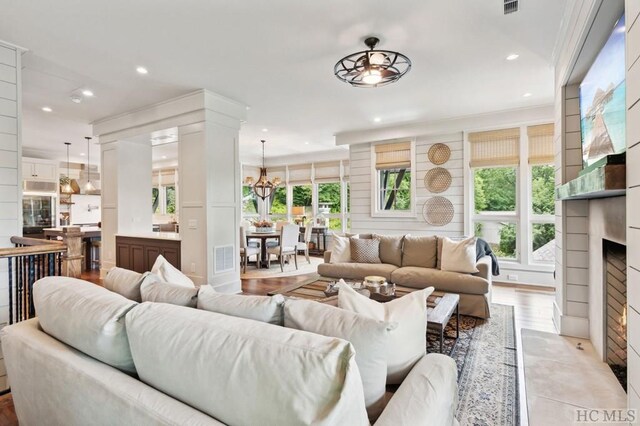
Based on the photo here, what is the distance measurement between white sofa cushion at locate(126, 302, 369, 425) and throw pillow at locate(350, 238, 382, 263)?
3639 mm

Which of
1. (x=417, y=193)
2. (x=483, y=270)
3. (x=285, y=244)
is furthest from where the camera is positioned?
(x=285, y=244)

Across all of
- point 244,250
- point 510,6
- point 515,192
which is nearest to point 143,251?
point 244,250

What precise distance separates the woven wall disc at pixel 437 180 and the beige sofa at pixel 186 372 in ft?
16.5

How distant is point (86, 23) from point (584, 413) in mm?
4658

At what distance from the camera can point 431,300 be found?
121 inches

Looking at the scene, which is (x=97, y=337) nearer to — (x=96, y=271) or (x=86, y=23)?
(x=86, y=23)

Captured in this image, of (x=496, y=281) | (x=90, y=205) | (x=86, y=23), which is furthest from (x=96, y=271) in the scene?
(x=496, y=281)

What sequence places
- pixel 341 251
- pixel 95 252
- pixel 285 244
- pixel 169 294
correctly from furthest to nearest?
pixel 95 252
pixel 285 244
pixel 341 251
pixel 169 294

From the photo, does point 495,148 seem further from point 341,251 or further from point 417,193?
point 341,251

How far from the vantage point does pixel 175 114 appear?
15.6ft

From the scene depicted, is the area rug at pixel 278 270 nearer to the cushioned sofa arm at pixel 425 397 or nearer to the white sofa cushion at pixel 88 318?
the white sofa cushion at pixel 88 318

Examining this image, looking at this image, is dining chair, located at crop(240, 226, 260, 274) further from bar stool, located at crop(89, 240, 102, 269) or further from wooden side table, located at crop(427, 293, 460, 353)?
wooden side table, located at crop(427, 293, 460, 353)

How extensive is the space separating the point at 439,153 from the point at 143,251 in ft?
17.6

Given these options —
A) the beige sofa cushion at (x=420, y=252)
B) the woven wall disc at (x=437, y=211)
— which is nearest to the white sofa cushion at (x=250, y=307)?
the beige sofa cushion at (x=420, y=252)
